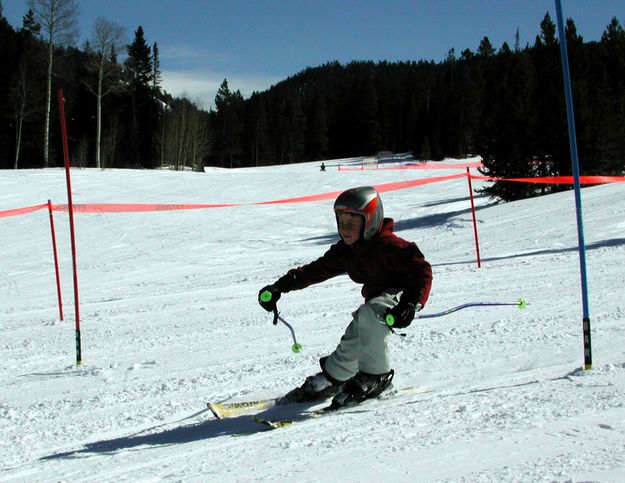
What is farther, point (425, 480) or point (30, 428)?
point (30, 428)

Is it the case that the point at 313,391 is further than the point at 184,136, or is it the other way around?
the point at 184,136

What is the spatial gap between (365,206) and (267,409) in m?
Answer: 1.53

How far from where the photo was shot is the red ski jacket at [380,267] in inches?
147

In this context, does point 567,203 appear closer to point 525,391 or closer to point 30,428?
point 525,391

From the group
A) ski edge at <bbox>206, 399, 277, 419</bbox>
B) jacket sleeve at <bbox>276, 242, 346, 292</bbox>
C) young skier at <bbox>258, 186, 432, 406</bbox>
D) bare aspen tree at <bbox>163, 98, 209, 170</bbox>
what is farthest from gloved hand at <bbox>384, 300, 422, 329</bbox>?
bare aspen tree at <bbox>163, 98, 209, 170</bbox>

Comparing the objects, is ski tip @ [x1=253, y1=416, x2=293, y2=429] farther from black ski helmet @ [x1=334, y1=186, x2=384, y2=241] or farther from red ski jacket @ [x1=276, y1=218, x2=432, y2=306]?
black ski helmet @ [x1=334, y1=186, x2=384, y2=241]

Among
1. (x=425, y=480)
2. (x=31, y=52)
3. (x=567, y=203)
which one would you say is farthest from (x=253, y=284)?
(x=31, y=52)

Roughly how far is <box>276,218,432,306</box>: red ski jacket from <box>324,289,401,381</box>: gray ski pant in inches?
5.0

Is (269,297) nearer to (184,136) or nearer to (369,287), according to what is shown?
(369,287)

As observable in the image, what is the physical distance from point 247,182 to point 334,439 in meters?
29.4

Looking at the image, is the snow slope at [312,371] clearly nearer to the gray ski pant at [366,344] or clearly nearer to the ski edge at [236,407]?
the ski edge at [236,407]

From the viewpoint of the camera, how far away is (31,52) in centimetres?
4919

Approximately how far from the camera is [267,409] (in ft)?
13.7

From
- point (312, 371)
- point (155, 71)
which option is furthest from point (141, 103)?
point (312, 371)
